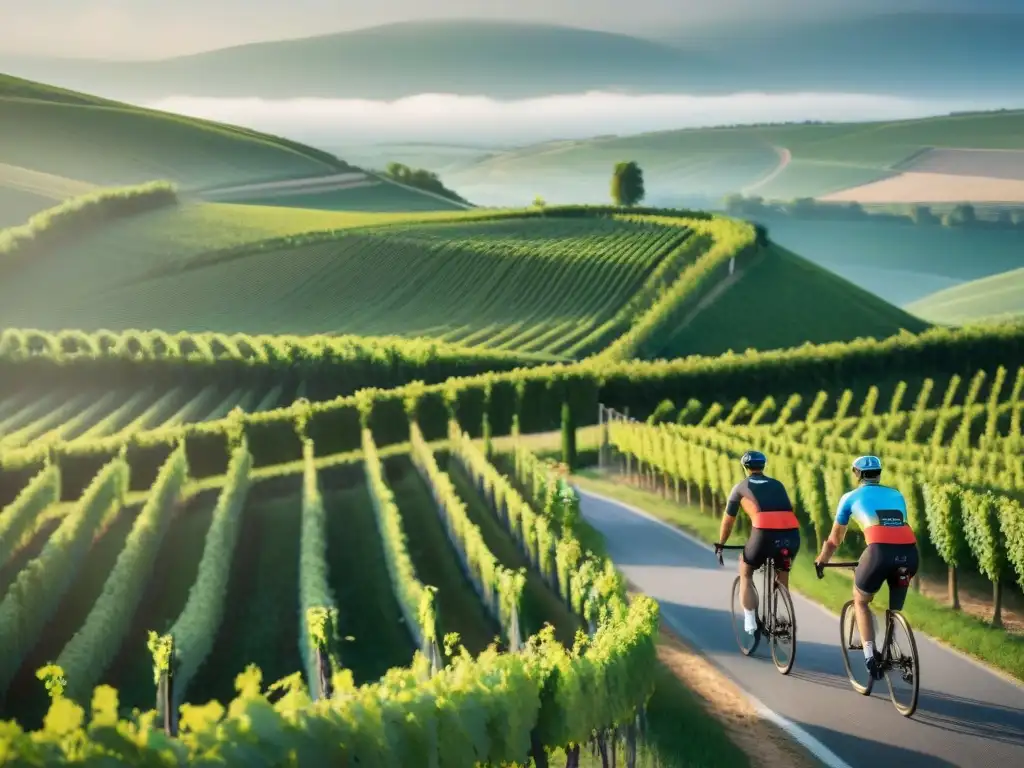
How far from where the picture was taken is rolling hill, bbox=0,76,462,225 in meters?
107

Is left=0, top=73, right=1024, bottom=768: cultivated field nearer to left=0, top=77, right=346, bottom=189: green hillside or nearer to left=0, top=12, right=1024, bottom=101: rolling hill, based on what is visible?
left=0, top=77, right=346, bottom=189: green hillside

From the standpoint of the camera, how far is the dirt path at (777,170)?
173625mm

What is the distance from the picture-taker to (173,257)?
78.4m

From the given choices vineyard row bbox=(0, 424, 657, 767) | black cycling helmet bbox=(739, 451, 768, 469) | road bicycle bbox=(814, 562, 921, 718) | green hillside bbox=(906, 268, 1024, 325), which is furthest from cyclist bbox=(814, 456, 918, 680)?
green hillside bbox=(906, 268, 1024, 325)

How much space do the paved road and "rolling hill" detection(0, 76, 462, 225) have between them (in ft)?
285

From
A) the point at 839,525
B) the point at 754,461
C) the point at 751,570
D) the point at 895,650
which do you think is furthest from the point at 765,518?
the point at 895,650

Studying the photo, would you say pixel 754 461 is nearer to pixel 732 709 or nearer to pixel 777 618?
pixel 777 618

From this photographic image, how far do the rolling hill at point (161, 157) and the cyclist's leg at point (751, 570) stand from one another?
294ft

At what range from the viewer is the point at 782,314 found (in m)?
66.9

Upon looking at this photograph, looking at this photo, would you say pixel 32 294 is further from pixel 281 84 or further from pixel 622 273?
pixel 281 84

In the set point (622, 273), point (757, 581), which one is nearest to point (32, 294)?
point (622, 273)

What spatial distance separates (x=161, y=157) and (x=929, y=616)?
11082 centimetres

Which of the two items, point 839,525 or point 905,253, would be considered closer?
point 839,525

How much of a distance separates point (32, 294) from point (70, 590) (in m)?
54.1
